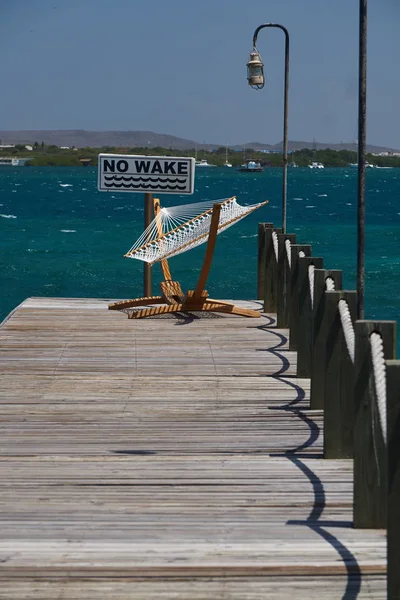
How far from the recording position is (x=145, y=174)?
1188 cm

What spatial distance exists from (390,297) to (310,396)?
19622 millimetres

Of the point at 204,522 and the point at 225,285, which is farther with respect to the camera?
the point at 225,285

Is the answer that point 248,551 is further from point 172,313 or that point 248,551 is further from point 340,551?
point 172,313

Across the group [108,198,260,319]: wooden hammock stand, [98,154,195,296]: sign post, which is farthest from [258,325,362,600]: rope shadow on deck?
[98,154,195,296]: sign post

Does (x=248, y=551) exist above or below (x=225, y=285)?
above

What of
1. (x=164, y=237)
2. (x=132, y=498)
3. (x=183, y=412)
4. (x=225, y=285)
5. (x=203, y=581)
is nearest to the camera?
(x=203, y=581)

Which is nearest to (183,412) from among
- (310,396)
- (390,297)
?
(310,396)

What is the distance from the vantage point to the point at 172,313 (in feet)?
Answer: 35.2

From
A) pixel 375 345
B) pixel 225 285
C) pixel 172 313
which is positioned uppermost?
pixel 375 345

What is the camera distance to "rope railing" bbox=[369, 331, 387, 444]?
4.17 meters

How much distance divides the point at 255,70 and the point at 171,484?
750 centimetres

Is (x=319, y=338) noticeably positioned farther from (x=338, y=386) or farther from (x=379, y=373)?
(x=379, y=373)

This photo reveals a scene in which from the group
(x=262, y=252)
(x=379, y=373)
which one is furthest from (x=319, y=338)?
(x=262, y=252)

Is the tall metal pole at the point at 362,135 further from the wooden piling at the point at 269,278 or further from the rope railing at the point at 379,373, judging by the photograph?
the wooden piling at the point at 269,278
